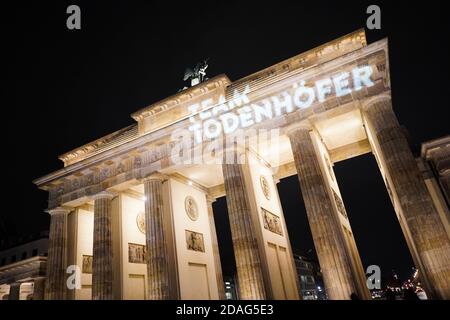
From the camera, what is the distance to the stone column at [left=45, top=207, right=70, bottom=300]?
19.9 m

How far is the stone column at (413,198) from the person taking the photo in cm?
1151

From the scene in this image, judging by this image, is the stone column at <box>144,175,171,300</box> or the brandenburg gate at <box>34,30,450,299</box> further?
the stone column at <box>144,175,171,300</box>

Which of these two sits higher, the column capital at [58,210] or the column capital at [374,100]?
the column capital at [58,210]

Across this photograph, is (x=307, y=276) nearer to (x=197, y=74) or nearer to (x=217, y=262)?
(x=217, y=262)

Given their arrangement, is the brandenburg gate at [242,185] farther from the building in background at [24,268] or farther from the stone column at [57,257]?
the building in background at [24,268]

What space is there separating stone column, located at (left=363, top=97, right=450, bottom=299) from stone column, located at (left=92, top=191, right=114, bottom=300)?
50.3 ft

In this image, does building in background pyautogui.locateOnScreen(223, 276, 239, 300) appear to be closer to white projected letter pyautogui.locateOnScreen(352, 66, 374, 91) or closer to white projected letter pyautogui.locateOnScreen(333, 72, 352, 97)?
white projected letter pyautogui.locateOnScreen(333, 72, 352, 97)

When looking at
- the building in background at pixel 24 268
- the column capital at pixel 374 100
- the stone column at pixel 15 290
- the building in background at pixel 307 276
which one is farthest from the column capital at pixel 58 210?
the building in background at pixel 307 276

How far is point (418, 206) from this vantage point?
12492mm

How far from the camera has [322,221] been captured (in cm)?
1401

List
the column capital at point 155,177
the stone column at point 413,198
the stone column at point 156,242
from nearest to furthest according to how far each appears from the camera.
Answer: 1. the stone column at point 413,198
2. the stone column at point 156,242
3. the column capital at point 155,177

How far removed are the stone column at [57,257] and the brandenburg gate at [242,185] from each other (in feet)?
0.23

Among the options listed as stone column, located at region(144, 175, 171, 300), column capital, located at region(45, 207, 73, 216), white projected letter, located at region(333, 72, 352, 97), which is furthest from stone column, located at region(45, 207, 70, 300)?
white projected letter, located at region(333, 72, 352, 97)
